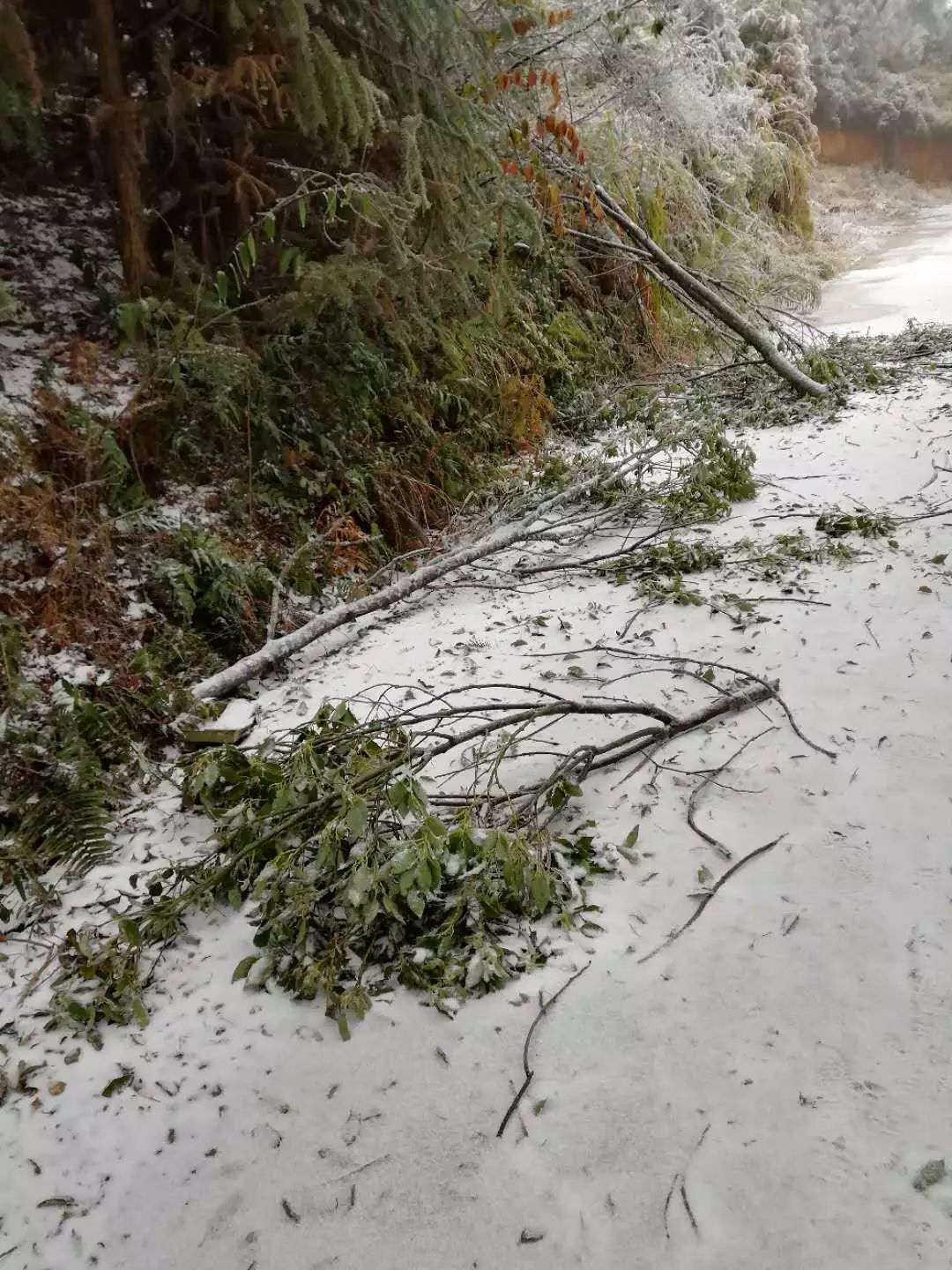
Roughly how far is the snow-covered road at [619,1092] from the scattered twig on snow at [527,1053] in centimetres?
2

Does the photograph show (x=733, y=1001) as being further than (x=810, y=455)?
No

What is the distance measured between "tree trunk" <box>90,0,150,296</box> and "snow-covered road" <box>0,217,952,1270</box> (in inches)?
133

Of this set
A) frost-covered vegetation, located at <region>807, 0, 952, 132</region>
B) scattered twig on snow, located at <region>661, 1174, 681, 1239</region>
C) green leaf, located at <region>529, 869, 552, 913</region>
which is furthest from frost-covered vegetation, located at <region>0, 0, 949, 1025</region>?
frost-covered vegetation, located at <region>807, 0, 952, 132</region>

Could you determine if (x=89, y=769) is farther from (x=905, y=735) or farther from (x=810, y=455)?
(x=810, y=455)

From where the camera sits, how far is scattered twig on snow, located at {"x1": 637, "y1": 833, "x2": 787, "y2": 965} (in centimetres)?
192

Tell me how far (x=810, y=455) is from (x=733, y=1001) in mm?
4863

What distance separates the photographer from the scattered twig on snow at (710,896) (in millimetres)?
1923

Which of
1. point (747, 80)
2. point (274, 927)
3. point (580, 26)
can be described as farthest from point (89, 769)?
point (747, 80)

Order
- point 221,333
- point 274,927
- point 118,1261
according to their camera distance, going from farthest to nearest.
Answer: point 221,333
point 274,927
point 118,1261

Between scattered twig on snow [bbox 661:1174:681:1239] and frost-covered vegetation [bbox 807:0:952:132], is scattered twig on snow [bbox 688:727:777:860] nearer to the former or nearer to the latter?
scattered twig on snow [bbox 661:1174:681:1239]

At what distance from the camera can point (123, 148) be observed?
11.8 ft

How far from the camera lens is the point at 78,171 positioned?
4406 mm

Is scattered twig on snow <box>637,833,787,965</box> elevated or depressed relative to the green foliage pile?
depressed

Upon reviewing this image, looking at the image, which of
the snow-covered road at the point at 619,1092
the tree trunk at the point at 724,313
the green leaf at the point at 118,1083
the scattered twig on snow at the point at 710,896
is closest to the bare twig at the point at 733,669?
the snow-covered road at the point at 619,1092
